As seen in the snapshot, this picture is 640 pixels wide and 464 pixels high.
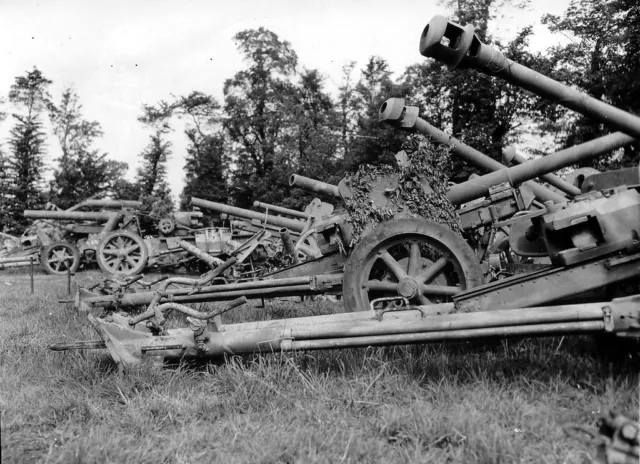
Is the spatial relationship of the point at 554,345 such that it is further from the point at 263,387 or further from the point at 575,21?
the point at 575,21

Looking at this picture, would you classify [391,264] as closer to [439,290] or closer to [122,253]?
[439,290]

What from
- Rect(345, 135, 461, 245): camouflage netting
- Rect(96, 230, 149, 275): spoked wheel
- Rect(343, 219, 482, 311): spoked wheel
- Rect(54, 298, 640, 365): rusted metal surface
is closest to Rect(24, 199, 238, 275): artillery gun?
Rect(96, 230, 149, 275): spoked wheel

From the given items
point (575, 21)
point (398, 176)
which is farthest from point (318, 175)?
point (398, 176)

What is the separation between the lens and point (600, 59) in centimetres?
2209

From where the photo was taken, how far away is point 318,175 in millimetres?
31328

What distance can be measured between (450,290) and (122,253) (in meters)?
11.5

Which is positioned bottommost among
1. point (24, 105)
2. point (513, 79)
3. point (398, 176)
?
point (398, 176)

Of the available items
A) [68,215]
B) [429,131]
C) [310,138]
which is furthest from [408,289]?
[310,138]

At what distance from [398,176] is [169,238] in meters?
10.9

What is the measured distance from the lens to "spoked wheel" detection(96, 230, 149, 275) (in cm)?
1394

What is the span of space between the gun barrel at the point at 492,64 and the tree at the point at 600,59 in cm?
1278

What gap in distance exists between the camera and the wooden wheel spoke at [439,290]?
14.3 ft

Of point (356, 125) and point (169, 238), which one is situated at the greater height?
point (356, 125)

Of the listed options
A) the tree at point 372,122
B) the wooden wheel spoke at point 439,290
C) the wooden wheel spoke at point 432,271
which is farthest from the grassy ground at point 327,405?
the tree at point 372,122
